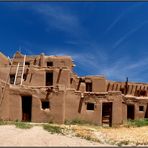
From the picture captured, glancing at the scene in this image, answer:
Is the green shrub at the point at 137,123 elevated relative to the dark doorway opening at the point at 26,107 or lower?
lower

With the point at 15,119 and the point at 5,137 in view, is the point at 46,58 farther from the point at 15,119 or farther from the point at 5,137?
the point at 5,137

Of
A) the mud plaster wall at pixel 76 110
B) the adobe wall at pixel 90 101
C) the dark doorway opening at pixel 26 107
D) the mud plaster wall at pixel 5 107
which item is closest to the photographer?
the mud plaster wall at pixel 5 107

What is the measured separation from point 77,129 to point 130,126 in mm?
7641

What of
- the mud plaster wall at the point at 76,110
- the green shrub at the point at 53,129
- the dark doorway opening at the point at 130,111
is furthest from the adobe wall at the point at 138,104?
the green shrub at the point at 53,129

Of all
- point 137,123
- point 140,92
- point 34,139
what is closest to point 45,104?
point 137,123

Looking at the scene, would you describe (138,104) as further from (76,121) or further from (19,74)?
(19,74)

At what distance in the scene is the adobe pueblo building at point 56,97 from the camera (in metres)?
33.6

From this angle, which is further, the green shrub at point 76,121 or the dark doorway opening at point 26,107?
the dark doorway opening at point 26,107

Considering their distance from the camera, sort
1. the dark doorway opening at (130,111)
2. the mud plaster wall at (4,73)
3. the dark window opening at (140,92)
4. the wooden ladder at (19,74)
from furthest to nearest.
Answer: the dark window opening at (140,92) → the dark doorway opening at (130,111) → the mud plaster wall at (4,73) → the wooden ladder at (19,74)

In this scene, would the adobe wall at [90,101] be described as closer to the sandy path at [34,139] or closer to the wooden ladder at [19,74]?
the wooden ladder at [19,74]

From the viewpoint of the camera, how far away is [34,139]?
79.6 ft

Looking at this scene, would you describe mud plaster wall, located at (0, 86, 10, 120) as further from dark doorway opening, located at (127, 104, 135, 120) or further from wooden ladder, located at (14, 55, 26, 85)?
dark doorway opening, located at (127, 104, 135, 120)

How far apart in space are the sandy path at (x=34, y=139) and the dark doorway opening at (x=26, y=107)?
296 inches

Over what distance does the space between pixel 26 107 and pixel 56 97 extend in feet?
10.1
